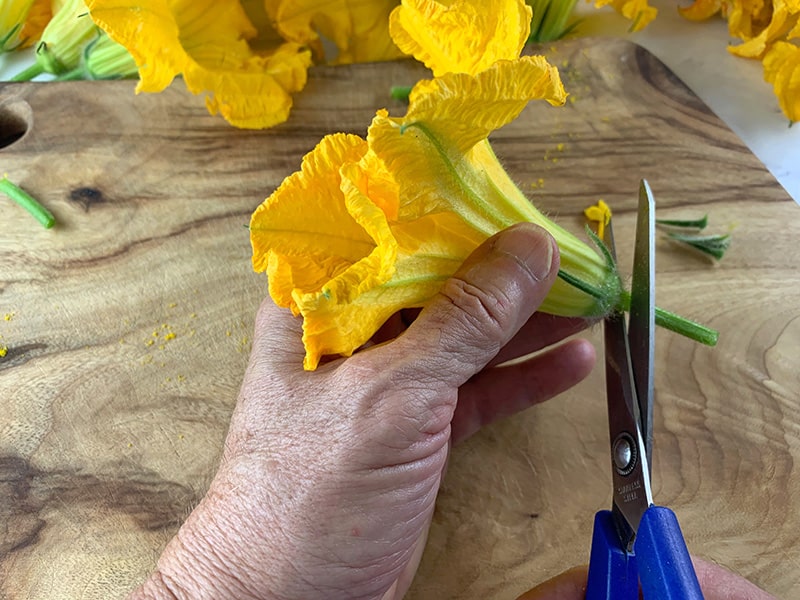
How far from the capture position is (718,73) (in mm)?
1803

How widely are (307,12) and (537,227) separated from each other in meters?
0.96

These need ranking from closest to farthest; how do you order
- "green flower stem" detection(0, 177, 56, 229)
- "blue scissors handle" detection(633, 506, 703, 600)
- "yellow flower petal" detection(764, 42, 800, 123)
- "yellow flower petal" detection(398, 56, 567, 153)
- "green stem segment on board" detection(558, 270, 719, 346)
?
1. "yellow flower petal" detection(398, 56, 567, 153)
2. "blue scissors handle" detection(633, 506, 703, 600)
3. "green stem segment on board" detection(558, 270, 719, 346)
4. "green flower stem" detection(0, 177, 56, 229)
5. "yellow flower petal" detection(764, 42, 800, 123)

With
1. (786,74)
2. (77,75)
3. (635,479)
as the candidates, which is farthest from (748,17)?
(77,75)

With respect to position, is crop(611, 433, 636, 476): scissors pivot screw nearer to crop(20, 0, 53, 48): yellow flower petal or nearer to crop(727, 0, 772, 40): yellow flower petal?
crop(727, 0, 772, 40): yellow flower petal

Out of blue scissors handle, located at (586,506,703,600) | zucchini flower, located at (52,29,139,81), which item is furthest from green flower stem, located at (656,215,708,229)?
zucchini flower, located at (52,29,139,81)

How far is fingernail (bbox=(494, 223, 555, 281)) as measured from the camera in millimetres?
897

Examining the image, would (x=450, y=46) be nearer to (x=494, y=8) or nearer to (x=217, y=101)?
(x=494, y=8)

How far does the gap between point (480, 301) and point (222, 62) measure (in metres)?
0.99

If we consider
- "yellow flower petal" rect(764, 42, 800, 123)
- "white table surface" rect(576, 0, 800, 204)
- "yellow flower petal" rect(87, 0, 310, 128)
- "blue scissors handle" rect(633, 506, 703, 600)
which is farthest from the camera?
"white table surface" rect(576, 0, 800, 204)

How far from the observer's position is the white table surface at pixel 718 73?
5.58 feet

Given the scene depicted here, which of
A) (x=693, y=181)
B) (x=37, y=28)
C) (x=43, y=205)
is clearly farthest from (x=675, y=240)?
(x=37, y=28)

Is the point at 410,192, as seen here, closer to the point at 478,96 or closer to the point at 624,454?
the point at 478,96

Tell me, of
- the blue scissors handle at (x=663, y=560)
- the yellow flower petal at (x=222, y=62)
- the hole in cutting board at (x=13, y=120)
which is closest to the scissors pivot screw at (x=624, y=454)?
the blue scissors handle at (x=663, y=560)

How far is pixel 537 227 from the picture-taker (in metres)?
0.92
